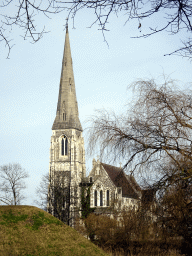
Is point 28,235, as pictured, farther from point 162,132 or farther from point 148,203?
point 162,132

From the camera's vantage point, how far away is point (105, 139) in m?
7.87

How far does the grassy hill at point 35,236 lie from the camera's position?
11.1m

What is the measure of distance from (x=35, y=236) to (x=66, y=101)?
6400 centimetres

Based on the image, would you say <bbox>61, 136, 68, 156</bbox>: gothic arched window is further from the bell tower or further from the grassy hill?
the grassy hill

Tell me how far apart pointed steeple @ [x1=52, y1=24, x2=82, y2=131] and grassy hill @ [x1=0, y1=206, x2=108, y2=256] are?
200 ft

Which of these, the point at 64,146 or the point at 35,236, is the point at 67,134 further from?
the point at 35,236

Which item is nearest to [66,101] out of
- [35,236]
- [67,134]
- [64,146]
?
[67,134]

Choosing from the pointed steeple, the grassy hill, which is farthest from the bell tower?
the grassy hill

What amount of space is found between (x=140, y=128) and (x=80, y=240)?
6328 millimetres

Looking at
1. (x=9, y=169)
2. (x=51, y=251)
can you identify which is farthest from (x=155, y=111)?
(x=9, y=169)

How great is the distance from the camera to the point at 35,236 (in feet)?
38.6

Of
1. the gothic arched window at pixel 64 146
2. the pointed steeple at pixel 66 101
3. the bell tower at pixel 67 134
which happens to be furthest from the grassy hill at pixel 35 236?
the pointed steeple at pixel 66 101

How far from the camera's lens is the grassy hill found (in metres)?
A: 11.1

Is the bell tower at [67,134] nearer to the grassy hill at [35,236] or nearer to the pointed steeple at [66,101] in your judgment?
the pointed steeple at [66,101]
